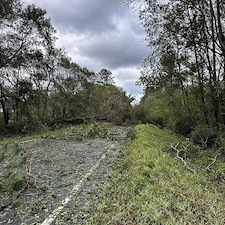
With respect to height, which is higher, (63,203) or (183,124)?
(183,124)

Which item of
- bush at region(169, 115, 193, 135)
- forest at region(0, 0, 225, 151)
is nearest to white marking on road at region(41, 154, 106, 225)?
forest at region(0, 0, 225, 151)

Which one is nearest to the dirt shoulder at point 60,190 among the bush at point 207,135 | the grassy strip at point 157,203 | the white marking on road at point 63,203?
the white marking on road at point 63,203

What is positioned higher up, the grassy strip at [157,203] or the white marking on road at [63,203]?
the grassy strip at [157,203]

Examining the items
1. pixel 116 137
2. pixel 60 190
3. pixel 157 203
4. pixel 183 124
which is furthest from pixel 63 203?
pixel 183 124

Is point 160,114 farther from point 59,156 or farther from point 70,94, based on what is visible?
point 59,156

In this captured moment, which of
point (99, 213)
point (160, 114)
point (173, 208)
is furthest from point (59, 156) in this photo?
point (160, 114)

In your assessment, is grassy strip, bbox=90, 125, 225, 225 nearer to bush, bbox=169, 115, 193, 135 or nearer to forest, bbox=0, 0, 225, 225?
forest, bbox=0, 0, 225, 225

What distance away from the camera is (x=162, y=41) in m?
15.1

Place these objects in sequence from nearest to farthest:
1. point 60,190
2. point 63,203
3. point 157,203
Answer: point 157,203, point 63,203, point 60,190

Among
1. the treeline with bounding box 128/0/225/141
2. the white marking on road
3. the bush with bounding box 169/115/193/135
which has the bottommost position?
the white marking on road

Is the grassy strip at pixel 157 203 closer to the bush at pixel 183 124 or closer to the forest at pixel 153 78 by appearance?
the forest at pixel 153 78

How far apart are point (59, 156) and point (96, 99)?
72.8ft

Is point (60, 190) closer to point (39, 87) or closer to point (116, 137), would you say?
point (116, 137)

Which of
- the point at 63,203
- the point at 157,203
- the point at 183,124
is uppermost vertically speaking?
the point at 183,124
